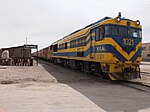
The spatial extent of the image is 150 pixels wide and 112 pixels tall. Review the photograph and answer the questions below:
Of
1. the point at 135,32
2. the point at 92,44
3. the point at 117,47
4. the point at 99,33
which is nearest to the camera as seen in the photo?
the point at 117,47

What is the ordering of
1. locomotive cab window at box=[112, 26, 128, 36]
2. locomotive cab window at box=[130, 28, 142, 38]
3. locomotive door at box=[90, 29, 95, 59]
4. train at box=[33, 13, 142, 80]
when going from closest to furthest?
train at box=[33, 13, 142, 80] → locomotive cab window at box=[112, 26, 128, 36] → locomotive cab window at box=[130, 28, 142, 38] → locomotive door at box=[90, 29, 95, 59]

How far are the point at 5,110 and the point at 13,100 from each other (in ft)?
4.32

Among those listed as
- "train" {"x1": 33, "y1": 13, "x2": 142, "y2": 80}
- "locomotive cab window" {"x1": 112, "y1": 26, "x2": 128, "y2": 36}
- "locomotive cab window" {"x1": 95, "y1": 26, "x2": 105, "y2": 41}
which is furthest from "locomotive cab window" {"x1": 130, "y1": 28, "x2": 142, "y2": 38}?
"locomotive cab window" {"x1": 95, "y1": 26, "x2": 105, "y2": 41}

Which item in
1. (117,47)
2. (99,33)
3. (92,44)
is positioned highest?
(99,33)

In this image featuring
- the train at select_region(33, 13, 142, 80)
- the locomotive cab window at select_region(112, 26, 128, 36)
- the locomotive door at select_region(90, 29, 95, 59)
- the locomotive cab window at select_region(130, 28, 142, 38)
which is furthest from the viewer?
the locomotive door at select_region(90, 29, 95, 59)

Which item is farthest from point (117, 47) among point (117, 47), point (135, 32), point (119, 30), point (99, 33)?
point (135, 32)

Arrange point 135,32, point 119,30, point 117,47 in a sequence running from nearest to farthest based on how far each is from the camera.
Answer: point 117,47
point 119,30
point 135,32

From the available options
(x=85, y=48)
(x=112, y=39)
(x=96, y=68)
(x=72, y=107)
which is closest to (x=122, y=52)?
(x=112, y=39)

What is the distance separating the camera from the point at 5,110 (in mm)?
6410

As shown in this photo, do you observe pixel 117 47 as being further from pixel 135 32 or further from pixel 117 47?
pixel 135 32

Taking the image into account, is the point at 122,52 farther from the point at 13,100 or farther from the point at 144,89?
the point at 13,100

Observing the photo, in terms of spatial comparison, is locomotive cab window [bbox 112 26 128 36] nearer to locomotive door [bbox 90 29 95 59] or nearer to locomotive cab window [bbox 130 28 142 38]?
locomotive cab window [bbox 130 28 142 38]

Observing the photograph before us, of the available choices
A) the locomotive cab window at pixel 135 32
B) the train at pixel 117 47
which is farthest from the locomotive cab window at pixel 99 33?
the locomotive cab window at pixel 135 32

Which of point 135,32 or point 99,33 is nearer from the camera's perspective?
point 99,33
